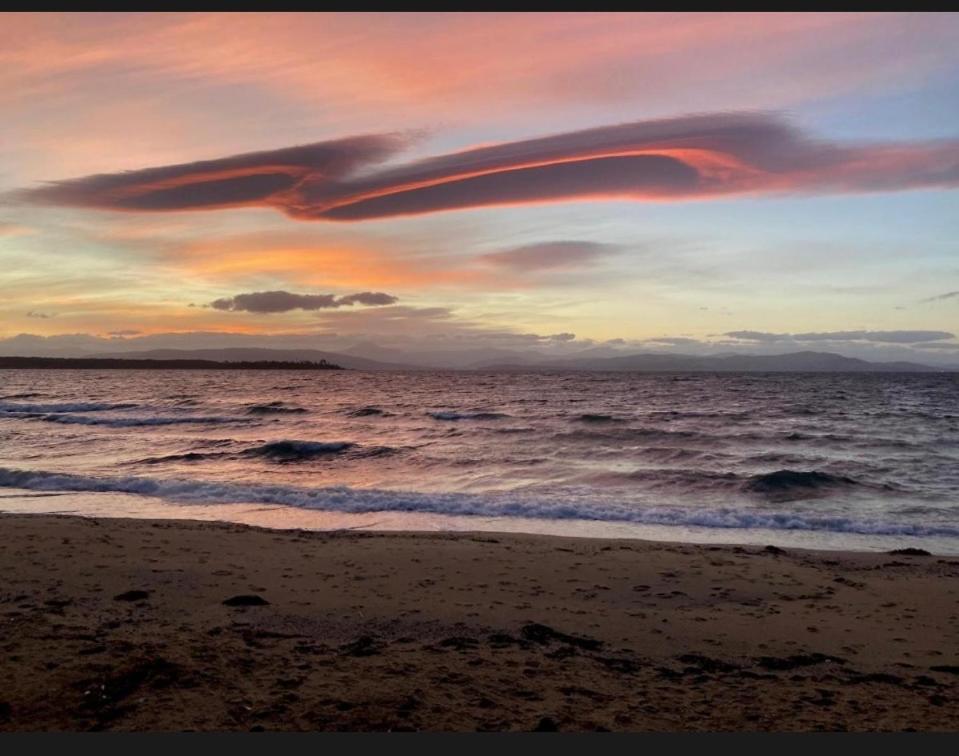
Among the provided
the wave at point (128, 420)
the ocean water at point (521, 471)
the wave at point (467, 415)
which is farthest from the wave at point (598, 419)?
the wave at point (128, 420)

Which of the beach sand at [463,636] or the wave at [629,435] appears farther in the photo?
the wave at [629,435]

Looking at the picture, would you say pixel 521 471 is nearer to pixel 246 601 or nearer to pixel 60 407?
pixel 246 601

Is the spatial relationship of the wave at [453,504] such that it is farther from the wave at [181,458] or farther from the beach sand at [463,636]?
the wave at [181,458]

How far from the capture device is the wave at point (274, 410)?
48.9m

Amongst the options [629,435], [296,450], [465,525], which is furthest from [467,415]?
[465,525]

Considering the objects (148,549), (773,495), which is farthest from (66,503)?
(773,495)

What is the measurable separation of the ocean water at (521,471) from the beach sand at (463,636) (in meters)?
3.84

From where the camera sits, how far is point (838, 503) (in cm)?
1773

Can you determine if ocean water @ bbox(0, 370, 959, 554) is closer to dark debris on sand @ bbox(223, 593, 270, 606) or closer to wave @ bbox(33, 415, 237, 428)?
wave @ bbox(33, 415, 237, 428)

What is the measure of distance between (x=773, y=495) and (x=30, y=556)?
1673 centimetres

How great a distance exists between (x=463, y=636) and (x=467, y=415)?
37.3m

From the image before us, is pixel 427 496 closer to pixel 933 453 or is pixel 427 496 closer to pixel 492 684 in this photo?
pixel 492 684

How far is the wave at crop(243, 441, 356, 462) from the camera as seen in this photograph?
27.4 m

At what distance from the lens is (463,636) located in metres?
6.88
